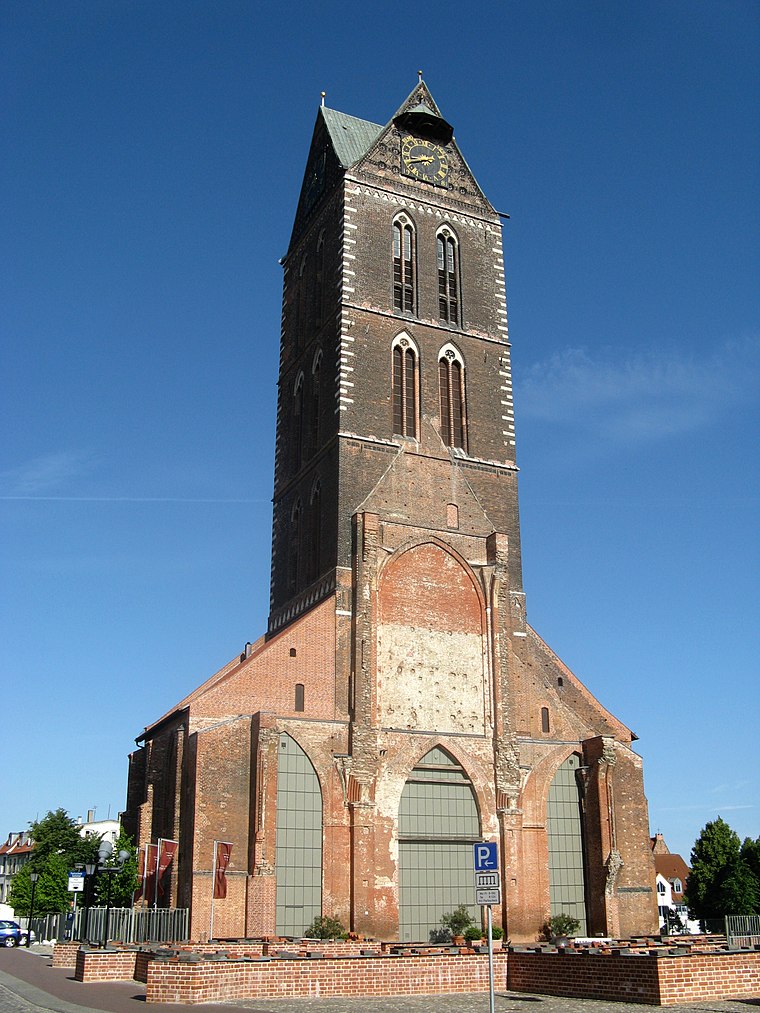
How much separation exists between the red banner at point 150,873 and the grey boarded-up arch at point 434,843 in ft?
25.7

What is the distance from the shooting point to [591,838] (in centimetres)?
3531

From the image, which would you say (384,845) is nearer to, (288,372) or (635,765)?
(635,765)

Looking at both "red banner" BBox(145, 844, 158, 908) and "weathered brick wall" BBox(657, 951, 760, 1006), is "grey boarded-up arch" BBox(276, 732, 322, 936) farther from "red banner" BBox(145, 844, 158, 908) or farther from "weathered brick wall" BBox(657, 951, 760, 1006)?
"weathered brick wall" BBox(657, 951, 760, 1006)

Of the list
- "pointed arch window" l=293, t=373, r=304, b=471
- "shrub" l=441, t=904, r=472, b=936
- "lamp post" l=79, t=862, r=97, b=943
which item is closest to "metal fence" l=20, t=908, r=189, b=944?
"lamp post" l=79, t=862, r=97, b=943

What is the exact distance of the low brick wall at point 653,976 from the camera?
55.8ft

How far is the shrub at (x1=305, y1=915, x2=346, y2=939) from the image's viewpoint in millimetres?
30094

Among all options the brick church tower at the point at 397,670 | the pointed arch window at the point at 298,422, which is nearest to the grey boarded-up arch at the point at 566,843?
the brick church tower at the point at 397,670

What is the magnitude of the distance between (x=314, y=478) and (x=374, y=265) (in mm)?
9334

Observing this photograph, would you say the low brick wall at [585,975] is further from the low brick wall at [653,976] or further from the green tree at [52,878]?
the green tree at [52,878]

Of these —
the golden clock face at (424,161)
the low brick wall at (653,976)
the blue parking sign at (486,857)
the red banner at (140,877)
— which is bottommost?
the low brick wall at (653,976)

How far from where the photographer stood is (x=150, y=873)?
32156 millimetres

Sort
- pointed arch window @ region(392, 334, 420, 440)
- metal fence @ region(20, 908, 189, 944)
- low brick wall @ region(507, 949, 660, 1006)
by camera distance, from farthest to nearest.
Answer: pointed arch window @ region(392, 334, 420, 440), metal fence @ region(20, 908, 189, 944), low brick wall @ region(507, 949, 660, 1006)

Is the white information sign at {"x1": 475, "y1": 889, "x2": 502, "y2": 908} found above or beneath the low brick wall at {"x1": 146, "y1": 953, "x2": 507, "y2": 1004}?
above

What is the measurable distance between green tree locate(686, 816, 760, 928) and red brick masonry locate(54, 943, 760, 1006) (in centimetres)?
3330
